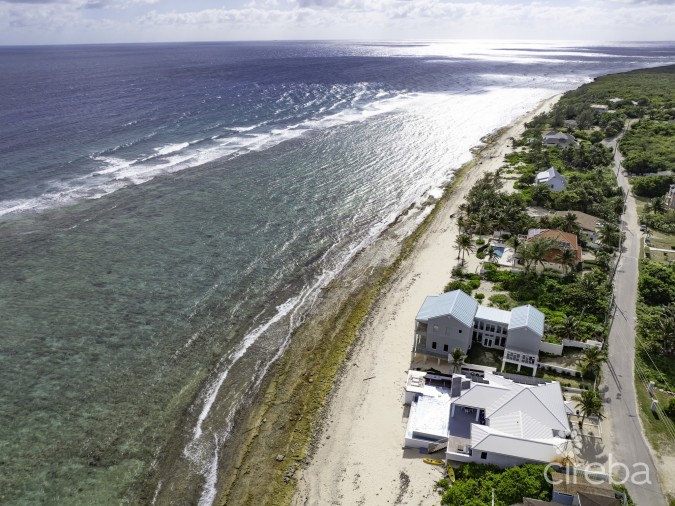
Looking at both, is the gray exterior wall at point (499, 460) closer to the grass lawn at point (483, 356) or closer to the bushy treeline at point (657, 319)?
the grass lawn at point (483, 356)

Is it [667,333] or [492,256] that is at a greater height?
[492,256]

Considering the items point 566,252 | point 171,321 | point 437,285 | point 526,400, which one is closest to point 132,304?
point 171,321

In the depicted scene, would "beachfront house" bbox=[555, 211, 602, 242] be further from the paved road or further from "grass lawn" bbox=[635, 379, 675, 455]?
"grass lawn" bbox=[635, 379, 675, 455]

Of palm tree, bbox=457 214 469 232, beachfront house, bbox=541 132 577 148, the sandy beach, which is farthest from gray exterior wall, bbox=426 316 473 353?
beachfront house, bbox=541 132 577 148

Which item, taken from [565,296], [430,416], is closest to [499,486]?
[430,416]

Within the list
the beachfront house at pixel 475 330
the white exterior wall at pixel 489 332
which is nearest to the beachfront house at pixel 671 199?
the beachfront house at pixel 475 330

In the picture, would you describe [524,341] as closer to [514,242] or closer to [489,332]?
[489,332]
